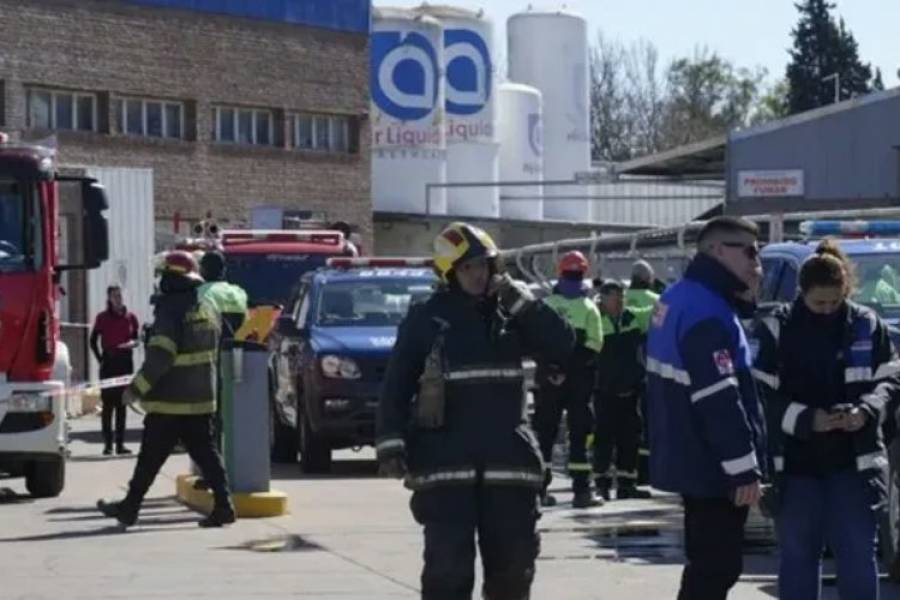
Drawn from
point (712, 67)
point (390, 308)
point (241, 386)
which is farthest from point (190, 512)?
point (712, 67)

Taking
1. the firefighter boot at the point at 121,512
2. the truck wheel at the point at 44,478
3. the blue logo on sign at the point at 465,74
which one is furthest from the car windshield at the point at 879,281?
the blue logo on sign at the point at 465,74

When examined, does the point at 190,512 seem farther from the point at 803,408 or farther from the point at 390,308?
the point at 803,408

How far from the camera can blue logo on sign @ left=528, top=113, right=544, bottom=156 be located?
59.8m

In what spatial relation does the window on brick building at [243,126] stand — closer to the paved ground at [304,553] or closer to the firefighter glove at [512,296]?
the paved ground at [304,553]

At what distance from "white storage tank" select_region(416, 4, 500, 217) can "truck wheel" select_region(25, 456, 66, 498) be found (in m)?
37.5

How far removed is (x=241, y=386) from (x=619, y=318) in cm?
315

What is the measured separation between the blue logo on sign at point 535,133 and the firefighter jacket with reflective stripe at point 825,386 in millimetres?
49870

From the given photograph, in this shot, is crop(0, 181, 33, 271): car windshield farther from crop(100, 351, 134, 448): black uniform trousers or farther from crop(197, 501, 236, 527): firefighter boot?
crop(100, 351, 134, 448): black uniform trousers

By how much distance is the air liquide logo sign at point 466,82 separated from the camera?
56281mm

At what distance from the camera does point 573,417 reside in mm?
17516

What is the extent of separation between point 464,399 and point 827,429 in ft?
5.09

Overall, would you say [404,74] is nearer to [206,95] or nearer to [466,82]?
[466,82]

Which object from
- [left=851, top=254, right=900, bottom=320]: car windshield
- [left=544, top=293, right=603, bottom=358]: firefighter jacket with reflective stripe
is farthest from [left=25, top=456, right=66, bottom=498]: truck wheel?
[left=851, top=254, right=900, bottom=320]: car windshield

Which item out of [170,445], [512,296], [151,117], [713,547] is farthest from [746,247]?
[151,117]
